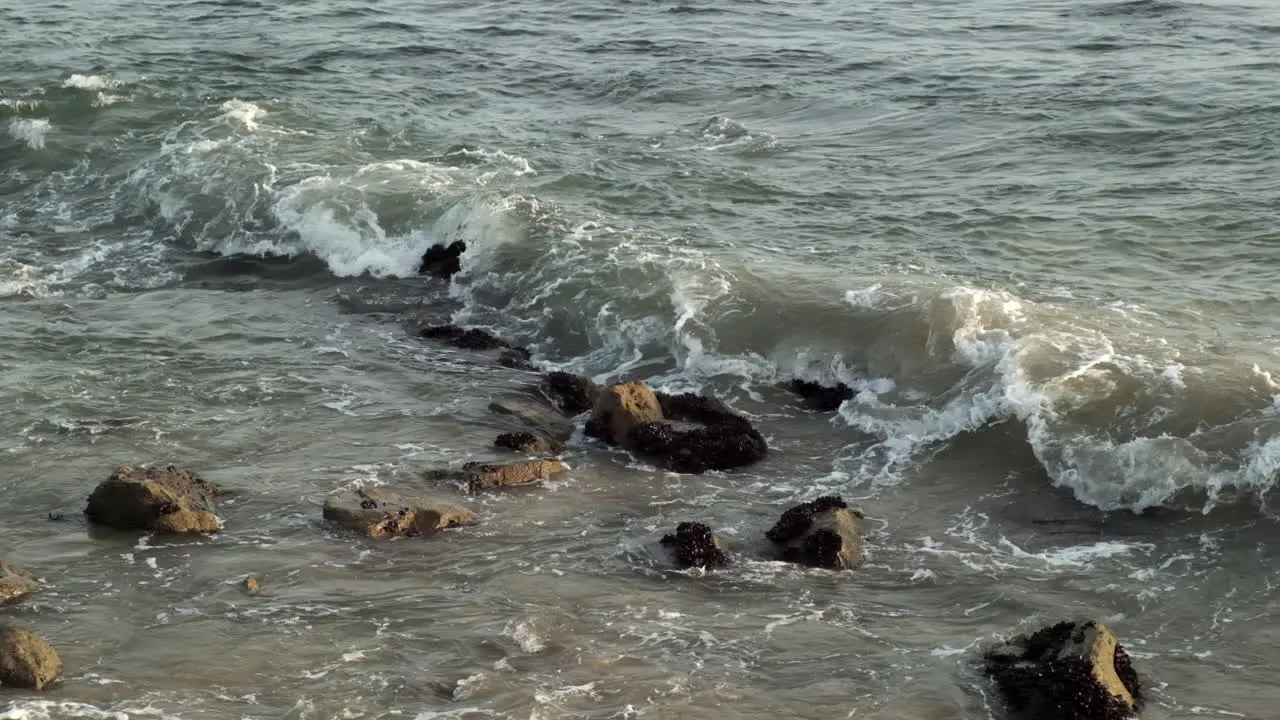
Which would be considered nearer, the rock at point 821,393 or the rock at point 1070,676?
the rock at point 1070,676

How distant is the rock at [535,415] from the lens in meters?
15.1

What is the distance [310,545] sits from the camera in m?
12.3

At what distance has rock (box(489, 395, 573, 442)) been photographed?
49.6 feet

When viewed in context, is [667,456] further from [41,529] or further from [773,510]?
[41,529]

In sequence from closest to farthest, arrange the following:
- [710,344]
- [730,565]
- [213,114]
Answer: [730,565] < [710,344] < [213,114]

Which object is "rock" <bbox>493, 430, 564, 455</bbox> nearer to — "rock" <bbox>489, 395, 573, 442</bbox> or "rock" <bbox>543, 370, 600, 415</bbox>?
"rock" <bbox>489, 395, 573, 442</bbox>

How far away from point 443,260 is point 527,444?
22.7 feet

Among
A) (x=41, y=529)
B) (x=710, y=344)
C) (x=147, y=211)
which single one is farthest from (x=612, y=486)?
(x=147, y=211)

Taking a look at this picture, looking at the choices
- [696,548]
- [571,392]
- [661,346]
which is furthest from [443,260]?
[696,548]

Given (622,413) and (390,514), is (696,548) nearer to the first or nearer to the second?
(390,514)

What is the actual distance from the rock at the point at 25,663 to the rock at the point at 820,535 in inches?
231

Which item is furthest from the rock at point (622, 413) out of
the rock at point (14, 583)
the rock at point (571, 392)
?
the rock at point (14, 583)

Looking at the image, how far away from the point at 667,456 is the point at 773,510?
1.45m

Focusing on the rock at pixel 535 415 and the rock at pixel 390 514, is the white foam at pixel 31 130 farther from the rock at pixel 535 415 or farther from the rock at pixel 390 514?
the rock at pixel 390 514
